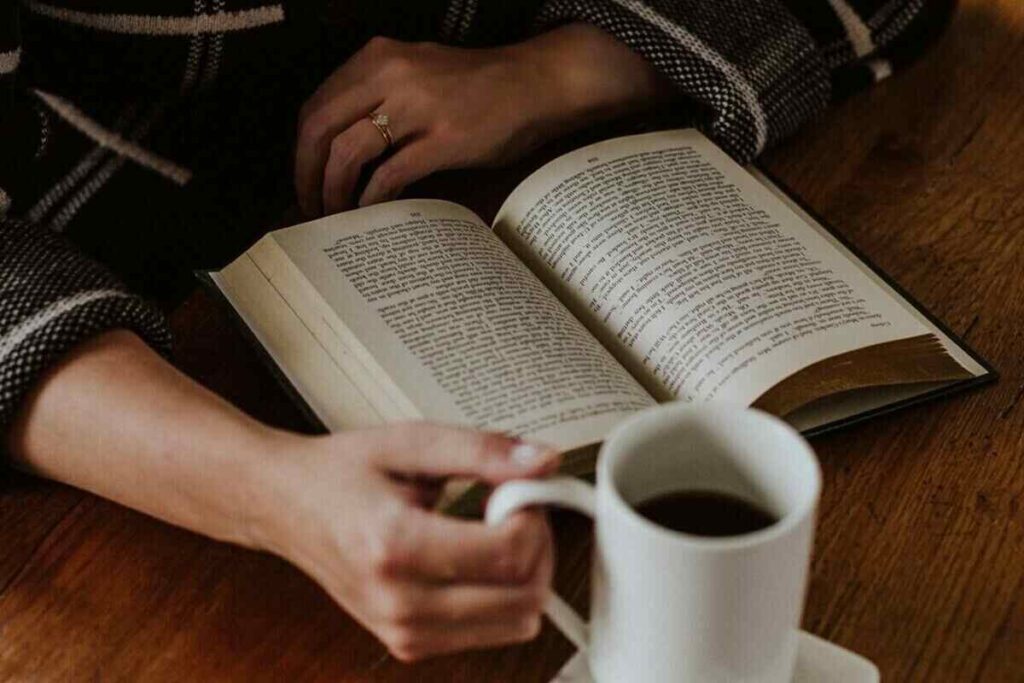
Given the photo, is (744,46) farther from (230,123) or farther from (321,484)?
(321,484)

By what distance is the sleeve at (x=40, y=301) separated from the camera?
2.10 ft

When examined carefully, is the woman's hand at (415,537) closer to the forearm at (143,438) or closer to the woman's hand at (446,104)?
the forearm at (143,438)

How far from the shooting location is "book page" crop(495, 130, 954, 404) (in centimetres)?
68

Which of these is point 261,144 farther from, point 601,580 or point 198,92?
point 601,580

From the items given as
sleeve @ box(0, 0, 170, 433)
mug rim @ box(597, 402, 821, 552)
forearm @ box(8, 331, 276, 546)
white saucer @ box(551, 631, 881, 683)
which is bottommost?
white saucer @ box(551, 631, 881, 683)

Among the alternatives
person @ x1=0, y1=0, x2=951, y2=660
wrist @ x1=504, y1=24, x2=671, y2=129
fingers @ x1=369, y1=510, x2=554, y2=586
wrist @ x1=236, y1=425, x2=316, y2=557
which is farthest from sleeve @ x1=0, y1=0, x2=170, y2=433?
wrist @ x1=504, y1=24, x2=671, y2=129

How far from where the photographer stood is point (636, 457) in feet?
1.68

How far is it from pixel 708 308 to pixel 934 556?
177 mm

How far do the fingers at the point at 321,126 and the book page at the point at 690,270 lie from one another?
0.48 ft

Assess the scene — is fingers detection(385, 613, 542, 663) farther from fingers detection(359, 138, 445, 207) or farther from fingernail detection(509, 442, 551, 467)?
fingers detection(359, 138, 445, 207)

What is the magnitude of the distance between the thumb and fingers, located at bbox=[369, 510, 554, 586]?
21mm

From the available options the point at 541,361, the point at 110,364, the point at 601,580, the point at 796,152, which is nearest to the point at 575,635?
the point at 601,580

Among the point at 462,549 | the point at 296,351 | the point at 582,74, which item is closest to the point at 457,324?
the point at 296,351

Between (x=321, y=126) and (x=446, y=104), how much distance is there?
9 centimetres
